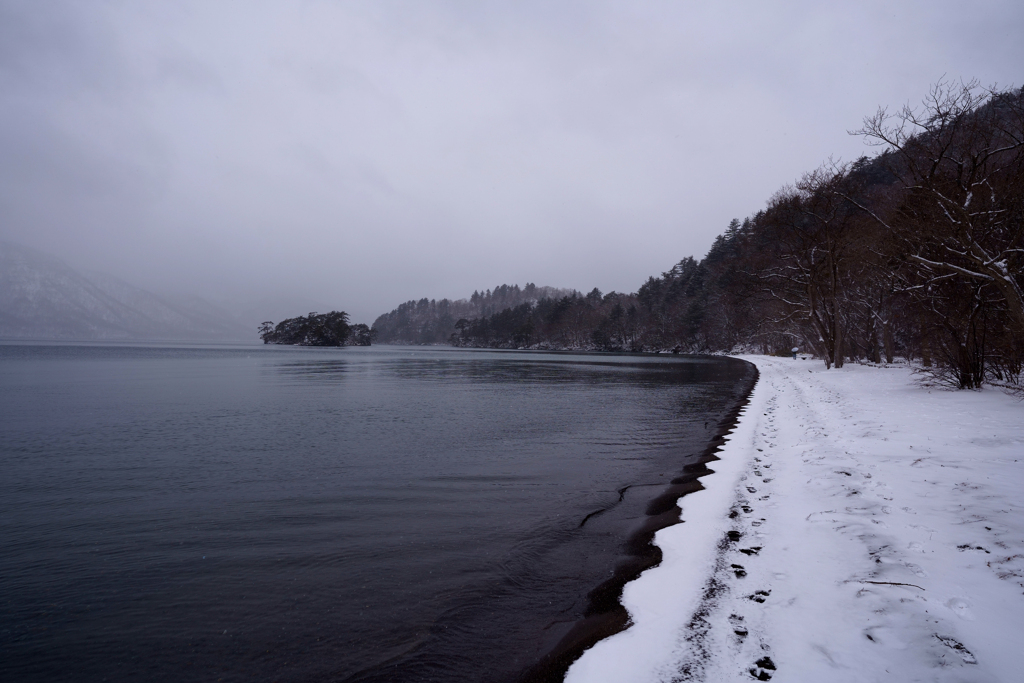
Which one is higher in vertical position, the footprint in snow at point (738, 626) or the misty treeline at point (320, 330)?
the misty treeline at point (320, 330)

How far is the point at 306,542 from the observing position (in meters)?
6.65

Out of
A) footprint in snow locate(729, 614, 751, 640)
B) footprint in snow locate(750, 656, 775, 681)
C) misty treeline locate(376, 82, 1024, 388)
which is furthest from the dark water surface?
misty treeline locate(376, 82, 1024, 388)

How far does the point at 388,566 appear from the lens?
5914 millimetres

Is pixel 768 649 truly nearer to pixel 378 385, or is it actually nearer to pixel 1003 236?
pixel 1003 236

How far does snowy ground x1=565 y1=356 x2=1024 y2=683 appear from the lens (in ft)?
11.9

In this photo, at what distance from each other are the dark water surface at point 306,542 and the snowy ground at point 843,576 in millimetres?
971

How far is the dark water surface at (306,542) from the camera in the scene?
172 inches

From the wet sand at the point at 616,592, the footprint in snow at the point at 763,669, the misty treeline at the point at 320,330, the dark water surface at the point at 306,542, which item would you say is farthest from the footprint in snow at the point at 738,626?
the misty treeline at the point at 320,330

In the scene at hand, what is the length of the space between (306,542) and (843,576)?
20.7 feet

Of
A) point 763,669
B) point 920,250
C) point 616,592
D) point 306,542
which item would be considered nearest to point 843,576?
point 763,669

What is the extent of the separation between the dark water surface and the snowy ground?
0.97m

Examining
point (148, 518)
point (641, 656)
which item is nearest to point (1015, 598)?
point (641, 656)

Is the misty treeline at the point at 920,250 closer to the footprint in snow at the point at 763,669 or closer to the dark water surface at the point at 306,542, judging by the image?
the dark water surface at the point at 306,542

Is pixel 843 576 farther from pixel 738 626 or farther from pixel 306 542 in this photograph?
pixel 306 542
